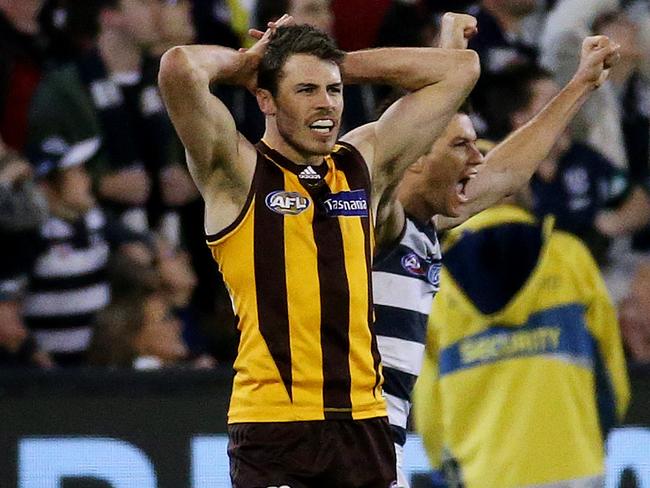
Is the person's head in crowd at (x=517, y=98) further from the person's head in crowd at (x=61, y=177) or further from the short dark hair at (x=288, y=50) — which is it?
the short dark hair at (x=288, y=50)

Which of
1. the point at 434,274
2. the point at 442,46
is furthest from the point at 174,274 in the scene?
the point at 442,46

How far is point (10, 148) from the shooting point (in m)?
8.12

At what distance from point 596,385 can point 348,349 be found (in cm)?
249

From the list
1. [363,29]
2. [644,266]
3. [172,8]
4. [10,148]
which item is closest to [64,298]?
[10,148]

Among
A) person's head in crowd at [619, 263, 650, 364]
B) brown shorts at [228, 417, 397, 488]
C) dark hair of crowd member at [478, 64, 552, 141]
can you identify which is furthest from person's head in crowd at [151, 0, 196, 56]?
brown shorts at [228, 417, 397, 488]

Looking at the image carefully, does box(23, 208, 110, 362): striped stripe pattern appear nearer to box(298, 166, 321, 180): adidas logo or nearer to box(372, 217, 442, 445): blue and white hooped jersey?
box(372, 217, 442, 445): blue and white hooped jersey

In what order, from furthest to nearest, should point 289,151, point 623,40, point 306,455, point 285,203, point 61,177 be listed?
point 623,40 < point 61,177 < point 289,151 < point 285,203 < point 306,455

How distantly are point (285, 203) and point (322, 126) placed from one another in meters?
0.26

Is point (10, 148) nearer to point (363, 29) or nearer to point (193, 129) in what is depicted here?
point (363, 29)

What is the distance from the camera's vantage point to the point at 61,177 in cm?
816

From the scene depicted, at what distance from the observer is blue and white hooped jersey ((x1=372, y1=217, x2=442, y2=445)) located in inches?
230

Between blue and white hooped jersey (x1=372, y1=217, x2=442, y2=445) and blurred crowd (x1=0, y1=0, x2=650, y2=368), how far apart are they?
2.23m

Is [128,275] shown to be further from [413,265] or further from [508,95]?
[413,265]

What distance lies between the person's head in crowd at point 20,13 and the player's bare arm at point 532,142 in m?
2.91
